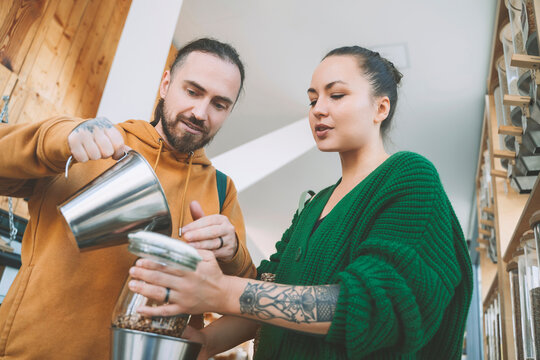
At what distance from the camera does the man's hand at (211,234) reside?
0.75 m

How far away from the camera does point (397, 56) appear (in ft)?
10.8

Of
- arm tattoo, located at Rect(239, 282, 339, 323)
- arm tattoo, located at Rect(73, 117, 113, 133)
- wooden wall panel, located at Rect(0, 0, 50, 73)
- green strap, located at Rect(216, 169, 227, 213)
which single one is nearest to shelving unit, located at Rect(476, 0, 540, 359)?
arm tattoo, located at Rect(239, 282, 339, 323)

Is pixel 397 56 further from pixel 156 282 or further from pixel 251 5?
pixel 156 282

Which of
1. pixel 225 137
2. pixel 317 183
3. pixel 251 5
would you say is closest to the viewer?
pixel 251 5

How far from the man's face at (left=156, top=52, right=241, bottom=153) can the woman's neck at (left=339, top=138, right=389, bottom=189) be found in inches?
14.2

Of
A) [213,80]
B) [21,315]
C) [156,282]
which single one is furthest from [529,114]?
[21,315]

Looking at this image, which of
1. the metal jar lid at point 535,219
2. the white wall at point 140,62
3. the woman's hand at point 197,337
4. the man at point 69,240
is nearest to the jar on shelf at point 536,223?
the metal jar lid at point 535,219

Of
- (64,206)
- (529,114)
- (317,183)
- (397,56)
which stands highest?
(397,56)

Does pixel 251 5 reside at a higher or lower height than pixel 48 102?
higher

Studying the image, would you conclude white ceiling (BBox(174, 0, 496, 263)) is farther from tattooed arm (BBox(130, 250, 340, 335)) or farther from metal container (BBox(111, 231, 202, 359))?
metal container (BBox(111, 231, 202, 359))

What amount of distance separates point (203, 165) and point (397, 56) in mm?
2593

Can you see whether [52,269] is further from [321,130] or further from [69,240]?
[321,130]

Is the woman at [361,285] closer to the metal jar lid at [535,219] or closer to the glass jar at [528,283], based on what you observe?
the metal jar lid at [535,219]

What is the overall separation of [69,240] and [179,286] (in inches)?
15.8
